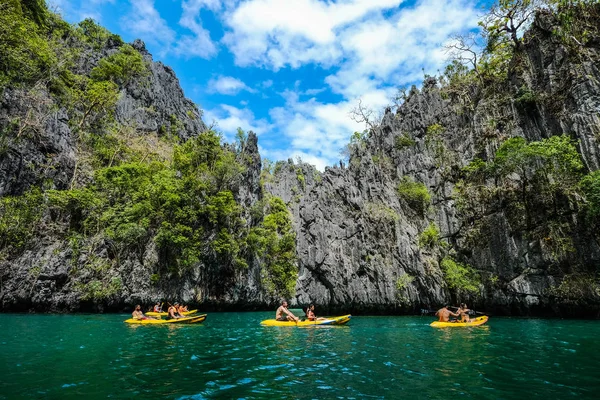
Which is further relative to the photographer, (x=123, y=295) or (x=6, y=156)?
(x=123, y=295)

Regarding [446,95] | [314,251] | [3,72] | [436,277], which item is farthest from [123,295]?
[446,95]

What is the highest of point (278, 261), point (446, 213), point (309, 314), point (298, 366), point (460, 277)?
point (446, 213)

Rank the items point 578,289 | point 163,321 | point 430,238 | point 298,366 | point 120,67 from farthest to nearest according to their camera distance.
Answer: point 120,67 → point 430,238 → point 578,289 → point 163,321 → point 298,366

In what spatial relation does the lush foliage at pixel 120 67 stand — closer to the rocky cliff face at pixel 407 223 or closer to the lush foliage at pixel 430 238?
the rocky cliff face at pixel 407 223

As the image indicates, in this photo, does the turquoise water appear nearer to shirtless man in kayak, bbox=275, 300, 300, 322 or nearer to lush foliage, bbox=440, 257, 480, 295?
shirtless man in kayak, bbox=275, 300, 300, 322

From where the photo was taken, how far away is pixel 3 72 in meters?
28.4

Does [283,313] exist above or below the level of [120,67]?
below

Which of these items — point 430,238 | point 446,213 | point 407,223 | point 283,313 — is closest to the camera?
point 283,313

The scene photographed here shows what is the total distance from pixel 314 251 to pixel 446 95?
24.5 metres

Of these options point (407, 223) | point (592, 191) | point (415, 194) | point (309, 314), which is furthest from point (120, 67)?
point (592, 191)

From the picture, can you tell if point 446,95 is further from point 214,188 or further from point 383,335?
point 383,335

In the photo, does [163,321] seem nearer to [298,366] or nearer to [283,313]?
[283,313]

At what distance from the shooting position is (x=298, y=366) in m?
8.73

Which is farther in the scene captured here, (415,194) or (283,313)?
(415,194)
